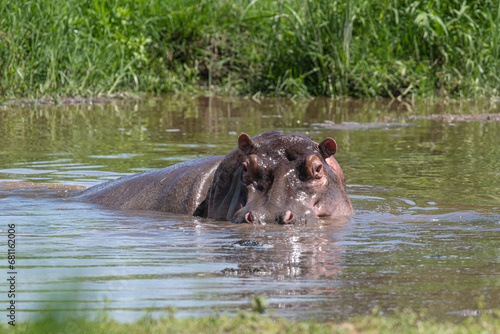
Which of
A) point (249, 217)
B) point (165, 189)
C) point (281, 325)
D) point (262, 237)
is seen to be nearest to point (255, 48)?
point (165, 189)

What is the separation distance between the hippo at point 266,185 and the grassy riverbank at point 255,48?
7193 millimetres

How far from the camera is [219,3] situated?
16109 millimetres

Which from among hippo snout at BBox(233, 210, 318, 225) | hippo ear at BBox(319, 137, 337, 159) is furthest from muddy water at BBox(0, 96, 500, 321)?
hippo ear at BBox(319, 137, 337, 159)

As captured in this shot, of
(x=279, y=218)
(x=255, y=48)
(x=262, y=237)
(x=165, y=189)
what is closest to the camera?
(x=262, y=237)

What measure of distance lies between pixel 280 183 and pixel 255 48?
10574 millimetres

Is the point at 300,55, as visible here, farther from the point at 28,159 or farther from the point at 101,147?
the point at 28,159

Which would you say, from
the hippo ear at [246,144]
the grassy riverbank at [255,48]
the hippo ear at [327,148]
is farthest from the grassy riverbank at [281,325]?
the grassy riverbank at [255,48]

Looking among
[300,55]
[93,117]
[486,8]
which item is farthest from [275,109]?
[486,8]

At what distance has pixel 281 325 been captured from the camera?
9.21ft

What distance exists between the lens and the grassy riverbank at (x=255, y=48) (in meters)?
12.9

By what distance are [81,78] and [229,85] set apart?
9.44 feet

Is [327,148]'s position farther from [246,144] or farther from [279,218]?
[279,218]

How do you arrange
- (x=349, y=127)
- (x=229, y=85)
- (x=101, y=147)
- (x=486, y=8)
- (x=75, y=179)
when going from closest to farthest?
(x=75, y=179), (x=101, y=147), (x=349, y=127), (x=486, y=8), (x=229, y=85)

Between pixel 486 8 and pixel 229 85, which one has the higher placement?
pixel 486 8
